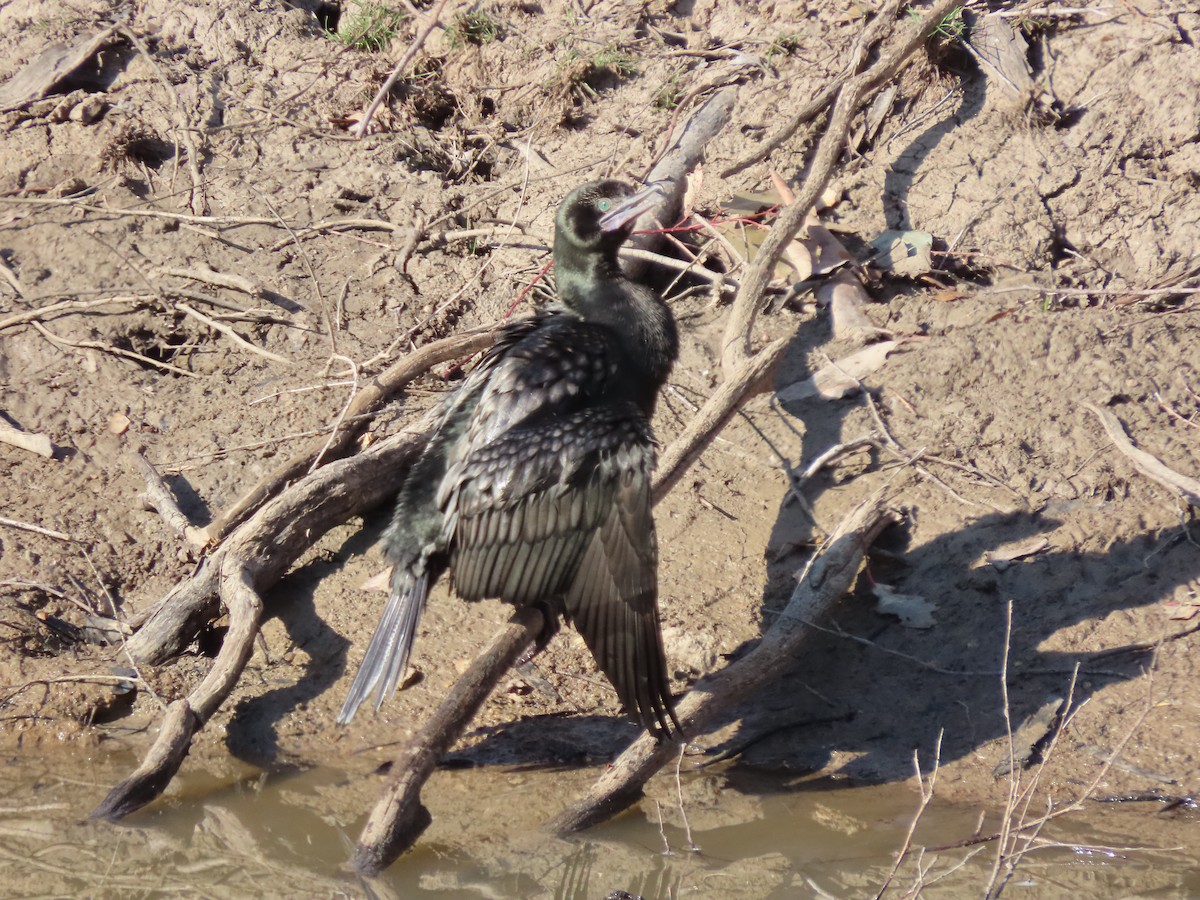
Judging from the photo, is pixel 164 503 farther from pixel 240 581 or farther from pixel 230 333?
pixel 230 333

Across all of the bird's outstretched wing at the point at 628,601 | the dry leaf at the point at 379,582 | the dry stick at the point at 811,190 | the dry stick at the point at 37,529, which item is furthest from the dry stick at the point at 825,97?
the dry stick at the point at 37,529

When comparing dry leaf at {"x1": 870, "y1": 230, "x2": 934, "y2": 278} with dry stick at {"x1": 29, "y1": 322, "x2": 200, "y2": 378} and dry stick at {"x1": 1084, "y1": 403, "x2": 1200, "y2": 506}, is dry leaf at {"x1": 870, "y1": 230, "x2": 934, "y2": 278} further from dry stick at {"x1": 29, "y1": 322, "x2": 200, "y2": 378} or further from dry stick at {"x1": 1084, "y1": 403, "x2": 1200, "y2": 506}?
dry stick at {"x1": 29, "y1": 322, "x2": 200, "y2": 378}

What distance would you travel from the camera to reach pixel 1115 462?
4.76m

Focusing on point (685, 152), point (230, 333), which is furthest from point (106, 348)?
point (685, 152)

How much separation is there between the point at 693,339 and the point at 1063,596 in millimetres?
2089

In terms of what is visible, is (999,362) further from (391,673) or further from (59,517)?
(59,517)

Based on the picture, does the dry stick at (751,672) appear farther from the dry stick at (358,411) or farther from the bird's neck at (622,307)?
the dry stick at (358,411)

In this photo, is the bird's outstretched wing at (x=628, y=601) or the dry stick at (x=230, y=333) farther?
the dry stick at (x=230, y=333)

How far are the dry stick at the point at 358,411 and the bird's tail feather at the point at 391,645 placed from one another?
108 centimetres

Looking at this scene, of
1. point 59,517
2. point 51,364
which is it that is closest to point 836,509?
point 59,517

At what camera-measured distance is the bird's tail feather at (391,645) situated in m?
3.80

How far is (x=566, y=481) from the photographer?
11.8ft

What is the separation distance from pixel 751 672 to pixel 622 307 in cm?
133

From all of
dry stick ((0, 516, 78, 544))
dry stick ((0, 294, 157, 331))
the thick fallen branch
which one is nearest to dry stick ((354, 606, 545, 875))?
the thick fallen branch
